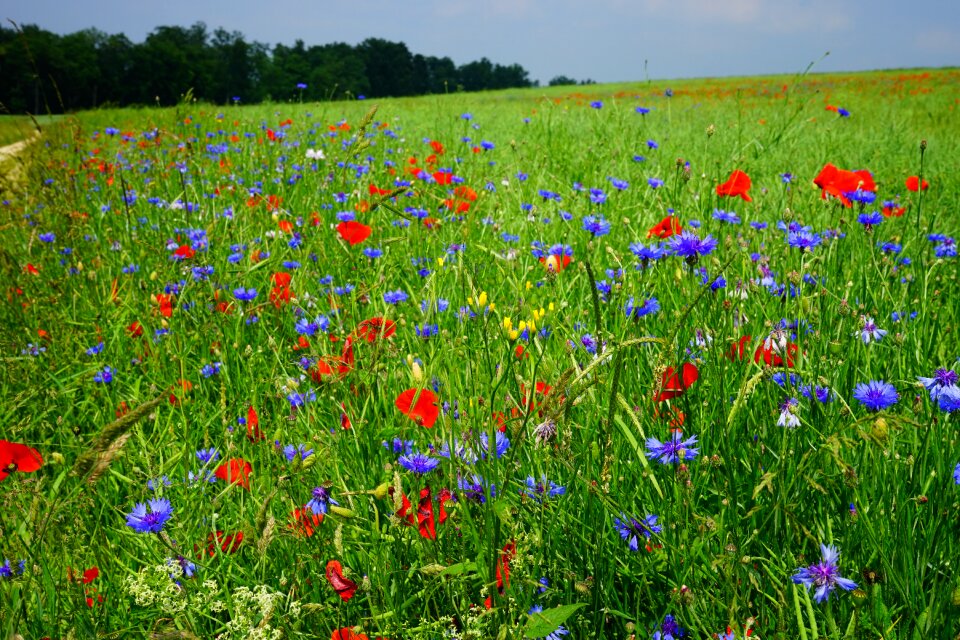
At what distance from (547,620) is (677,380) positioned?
516mm

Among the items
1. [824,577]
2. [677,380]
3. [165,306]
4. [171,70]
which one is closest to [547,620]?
[824,577]

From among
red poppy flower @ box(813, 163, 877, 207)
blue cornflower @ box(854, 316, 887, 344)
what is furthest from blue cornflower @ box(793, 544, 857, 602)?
red poppy flower @ box(813, 163, 877, 207)

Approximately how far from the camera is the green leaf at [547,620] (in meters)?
0.86

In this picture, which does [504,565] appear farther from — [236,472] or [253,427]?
[253,427]

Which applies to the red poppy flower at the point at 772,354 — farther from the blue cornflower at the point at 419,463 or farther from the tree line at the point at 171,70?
the tree line at the point at 171,70

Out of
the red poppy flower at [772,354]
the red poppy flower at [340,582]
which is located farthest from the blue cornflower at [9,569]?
the red poppy flower at [772,354]

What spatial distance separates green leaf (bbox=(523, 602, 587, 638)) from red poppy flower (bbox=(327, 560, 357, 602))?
290mm

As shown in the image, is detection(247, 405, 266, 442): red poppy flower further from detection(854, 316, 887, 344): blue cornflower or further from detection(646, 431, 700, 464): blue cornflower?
detection(854, 316, 887, 344): blue cornflower

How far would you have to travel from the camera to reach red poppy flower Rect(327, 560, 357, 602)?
996mm

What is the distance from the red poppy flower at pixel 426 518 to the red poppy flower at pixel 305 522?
18 centimetres

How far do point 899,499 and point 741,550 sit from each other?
0.26 metres

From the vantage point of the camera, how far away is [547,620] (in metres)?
0.86

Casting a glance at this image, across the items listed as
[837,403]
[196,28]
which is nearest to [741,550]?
[837,403]

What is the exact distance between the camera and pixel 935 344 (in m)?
1.62
